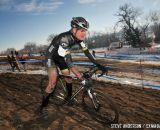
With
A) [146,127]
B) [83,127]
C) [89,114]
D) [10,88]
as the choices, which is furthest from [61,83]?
[10,88]

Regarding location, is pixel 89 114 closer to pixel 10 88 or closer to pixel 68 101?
pixel 68 101

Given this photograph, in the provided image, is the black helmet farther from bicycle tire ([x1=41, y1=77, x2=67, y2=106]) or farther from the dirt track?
the dirt track

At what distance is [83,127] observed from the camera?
5250mm

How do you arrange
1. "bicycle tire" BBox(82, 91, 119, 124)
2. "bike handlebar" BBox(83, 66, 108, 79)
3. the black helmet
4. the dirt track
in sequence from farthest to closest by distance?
1. the dirt track
2. the black helmet
3. "bike handlebar" BBox(83, 66, 108, 79)
4. "bicycle tire" BBox(82, 91, 119, 124)

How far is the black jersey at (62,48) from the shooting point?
540cm

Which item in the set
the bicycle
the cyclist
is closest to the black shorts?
the cyclist

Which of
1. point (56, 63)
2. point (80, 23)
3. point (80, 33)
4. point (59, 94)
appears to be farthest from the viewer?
point (59, 94)

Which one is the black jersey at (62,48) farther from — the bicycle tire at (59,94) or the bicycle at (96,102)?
the bicycle tire at (59,94)

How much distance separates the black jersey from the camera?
5.40m

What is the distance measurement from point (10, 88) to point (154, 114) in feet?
21.3

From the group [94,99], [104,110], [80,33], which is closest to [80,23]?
[80,33]

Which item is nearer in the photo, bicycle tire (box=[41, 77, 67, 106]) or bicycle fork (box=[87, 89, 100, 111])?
bicycle fork (box=[87, 89, 100, 111])

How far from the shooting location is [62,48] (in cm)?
539

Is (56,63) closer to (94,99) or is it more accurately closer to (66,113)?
(94,99)
